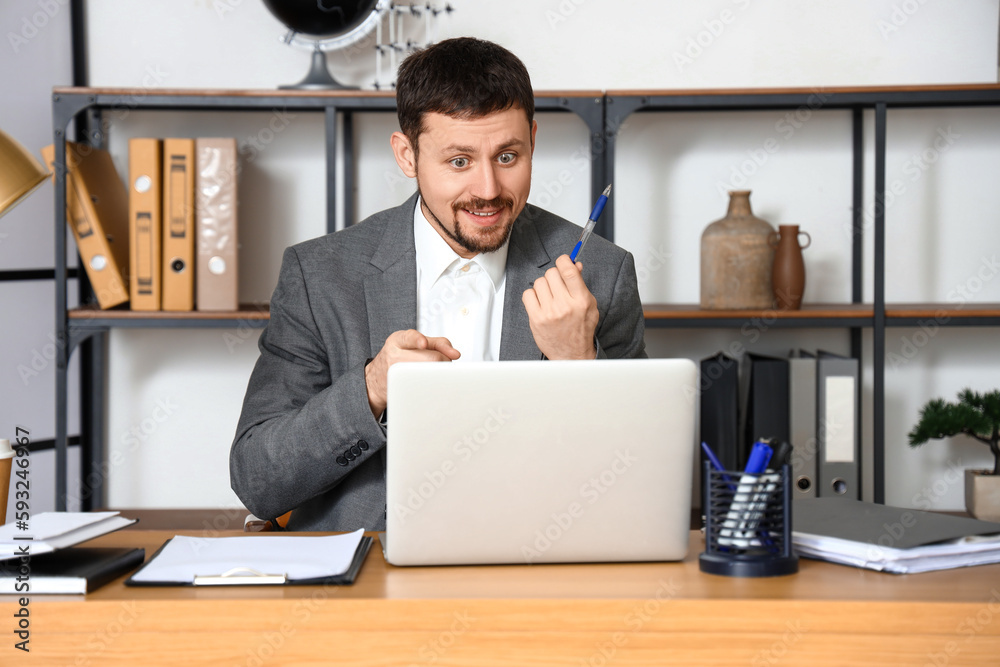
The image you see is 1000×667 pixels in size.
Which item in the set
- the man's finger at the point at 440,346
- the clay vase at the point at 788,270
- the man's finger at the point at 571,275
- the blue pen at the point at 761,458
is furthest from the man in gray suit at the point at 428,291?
the clay vase at the point at 788,270

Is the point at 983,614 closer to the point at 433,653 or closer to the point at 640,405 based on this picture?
the point at 640,405

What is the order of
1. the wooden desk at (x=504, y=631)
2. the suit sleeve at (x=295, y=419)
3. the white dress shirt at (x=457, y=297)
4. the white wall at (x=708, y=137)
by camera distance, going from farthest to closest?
the white wall at (x=708, y=137) < the white dress shirt at (x=457, y=297) < the suit sleeve at (x=295, y=419) < the wooden desk at (x=504, y=631)

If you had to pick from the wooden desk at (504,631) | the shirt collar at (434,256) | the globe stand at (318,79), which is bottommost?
the wooden desk at (504,631)

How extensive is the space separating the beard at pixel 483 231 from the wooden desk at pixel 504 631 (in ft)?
2.52

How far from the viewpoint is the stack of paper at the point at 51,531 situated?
2.68ft

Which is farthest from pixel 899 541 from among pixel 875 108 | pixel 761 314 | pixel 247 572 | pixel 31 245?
pixel 31 245

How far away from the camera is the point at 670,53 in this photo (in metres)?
2.29

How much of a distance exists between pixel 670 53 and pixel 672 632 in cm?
183

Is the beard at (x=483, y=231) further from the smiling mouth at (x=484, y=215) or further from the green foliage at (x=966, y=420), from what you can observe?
the green foliage at (x=966, y=420)

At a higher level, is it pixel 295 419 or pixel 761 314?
pixel 761 314

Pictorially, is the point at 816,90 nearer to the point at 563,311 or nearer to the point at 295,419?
the point at 563,311

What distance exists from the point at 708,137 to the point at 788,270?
1.51 feet

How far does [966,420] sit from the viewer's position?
2008 mm

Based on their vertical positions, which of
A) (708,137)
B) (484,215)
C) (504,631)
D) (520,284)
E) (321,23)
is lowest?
(504,631)
